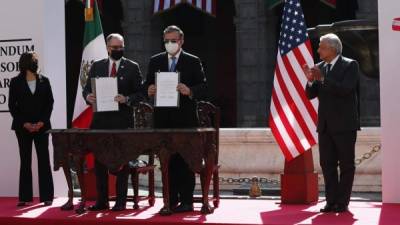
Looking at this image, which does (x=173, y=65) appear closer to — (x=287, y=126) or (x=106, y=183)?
(x=106, y=183)

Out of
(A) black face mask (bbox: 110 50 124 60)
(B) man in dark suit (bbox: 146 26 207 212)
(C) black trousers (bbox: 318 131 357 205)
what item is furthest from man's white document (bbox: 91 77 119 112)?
(C) black trousers (bbox: 318 131 357 205)

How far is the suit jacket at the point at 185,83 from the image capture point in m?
9.19

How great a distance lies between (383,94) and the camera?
987 cm

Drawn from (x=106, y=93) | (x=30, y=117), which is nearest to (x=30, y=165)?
(x=30, y=117)

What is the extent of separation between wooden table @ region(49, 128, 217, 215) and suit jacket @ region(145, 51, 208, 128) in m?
0.33

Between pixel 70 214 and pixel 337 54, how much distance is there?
352 centimetres

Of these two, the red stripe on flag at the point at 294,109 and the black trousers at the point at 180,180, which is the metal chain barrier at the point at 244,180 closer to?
the red stripe on flag at the point at 294,109

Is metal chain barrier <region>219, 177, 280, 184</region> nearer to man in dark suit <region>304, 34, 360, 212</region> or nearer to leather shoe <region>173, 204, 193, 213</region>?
leather shoe <region>173, 204, 193, 213</region>

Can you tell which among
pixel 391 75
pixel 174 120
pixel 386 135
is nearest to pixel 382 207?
pixel 386 135

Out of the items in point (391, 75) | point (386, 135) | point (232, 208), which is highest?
point (391, 75)

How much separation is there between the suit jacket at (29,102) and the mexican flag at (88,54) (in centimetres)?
74

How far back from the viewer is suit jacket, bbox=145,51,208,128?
919cm

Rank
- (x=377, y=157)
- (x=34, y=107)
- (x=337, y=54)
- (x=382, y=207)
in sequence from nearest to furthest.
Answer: (x=337, y=54) → (x=382, y=207) → (x=34, y=107) → (x=377, y=157)

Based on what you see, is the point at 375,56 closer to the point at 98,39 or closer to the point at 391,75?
the point at 391,75
